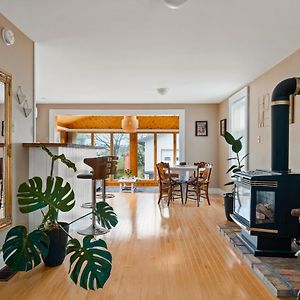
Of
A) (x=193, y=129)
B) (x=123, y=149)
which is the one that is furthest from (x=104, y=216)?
(x=123, y=149)

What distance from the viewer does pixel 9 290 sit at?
243 centimetres

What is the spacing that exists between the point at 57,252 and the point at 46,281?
1.13 feet

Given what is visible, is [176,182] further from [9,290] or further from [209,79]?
[9,290]

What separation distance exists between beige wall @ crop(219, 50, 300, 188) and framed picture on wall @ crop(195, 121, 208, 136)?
2444 millimetres

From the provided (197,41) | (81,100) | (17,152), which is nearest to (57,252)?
(17,152)

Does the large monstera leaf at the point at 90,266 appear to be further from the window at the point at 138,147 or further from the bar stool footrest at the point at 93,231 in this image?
the window at the point at 138,147

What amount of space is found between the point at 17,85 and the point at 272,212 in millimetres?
2836

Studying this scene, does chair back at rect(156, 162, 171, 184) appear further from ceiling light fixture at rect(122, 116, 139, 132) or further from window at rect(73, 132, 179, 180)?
window at rect(73, 132, 179, 180)

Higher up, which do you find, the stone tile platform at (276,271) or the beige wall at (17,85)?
the beige wall at (17,85)

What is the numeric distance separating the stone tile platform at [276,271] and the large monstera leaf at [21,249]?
178 centimetres

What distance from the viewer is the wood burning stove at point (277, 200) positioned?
306cm

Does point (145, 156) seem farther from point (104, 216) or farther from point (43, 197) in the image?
point (43, 197)

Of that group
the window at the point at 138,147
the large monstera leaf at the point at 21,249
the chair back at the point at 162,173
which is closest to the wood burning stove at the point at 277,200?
the large monstera leaf at the point at 21,249


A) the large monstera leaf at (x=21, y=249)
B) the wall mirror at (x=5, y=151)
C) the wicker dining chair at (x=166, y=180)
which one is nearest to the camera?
the large monstera leaf at (x=21, y=249)
